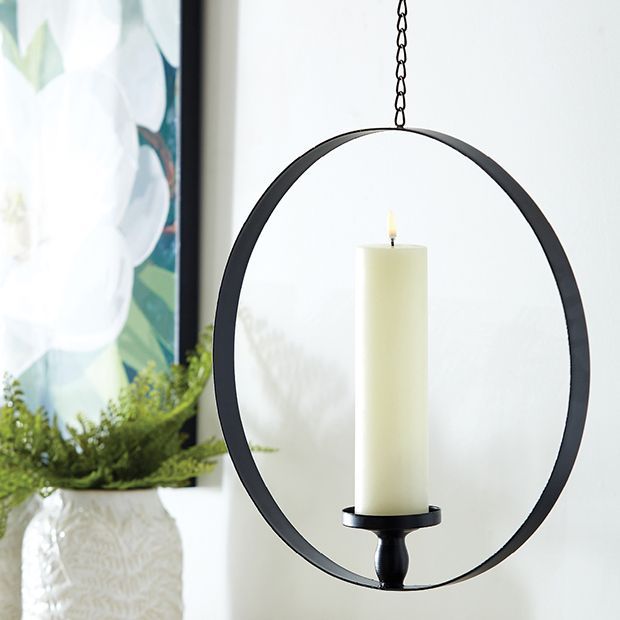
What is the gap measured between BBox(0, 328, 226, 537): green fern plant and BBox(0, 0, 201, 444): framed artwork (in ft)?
0.36

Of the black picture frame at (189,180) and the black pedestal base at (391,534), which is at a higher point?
the black picture frame at (189,180)

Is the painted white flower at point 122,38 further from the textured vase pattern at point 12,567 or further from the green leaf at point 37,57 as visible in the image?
the textured vase pattern at point 12,567

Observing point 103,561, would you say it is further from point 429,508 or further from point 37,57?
point 37,57

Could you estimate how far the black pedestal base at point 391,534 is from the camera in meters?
0.54

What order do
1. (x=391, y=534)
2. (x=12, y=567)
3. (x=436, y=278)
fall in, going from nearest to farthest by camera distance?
(x=391, y=534) → (x=436, y=278) → (x=12, y=567)

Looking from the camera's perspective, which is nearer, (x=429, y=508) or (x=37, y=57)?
(x=429, y=508)

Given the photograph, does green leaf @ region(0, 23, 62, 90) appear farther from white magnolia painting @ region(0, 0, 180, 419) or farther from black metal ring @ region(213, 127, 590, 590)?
black metal ring @ region(213, 127, 590, 590)

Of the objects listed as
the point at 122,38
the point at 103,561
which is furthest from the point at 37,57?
the point at 103,561

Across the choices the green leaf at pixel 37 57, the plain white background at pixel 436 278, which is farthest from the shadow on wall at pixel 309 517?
the green leaf at pixel 37 57

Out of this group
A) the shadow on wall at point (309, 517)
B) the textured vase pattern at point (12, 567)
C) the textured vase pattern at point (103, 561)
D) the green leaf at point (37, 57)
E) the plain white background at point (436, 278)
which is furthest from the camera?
the green leaf at point (37, 57)

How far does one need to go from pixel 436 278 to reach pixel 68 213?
23.1 inches

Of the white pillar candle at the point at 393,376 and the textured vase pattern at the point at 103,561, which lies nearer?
the white pillar candle at the point at 393,376

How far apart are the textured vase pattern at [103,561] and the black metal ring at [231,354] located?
0.44 m

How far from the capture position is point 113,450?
105 cm
